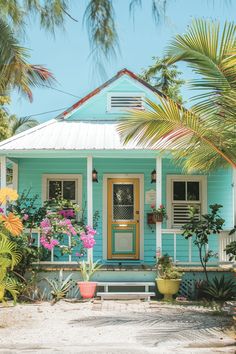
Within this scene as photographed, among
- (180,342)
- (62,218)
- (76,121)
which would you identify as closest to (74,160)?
(76,121)

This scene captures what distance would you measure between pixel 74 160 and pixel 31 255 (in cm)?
335

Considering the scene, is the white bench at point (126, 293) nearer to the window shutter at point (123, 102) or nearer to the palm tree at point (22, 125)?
the window shutter at point (123, 102)

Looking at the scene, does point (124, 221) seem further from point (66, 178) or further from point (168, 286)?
point (168, 286)

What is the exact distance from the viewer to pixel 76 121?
46.2 feet

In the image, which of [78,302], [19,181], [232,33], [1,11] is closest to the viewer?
[1,11]

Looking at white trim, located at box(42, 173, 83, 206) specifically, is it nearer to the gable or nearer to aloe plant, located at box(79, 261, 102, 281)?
the gable

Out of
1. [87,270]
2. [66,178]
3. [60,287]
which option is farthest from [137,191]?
[60,287]

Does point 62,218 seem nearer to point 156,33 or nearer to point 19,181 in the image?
point 19,181

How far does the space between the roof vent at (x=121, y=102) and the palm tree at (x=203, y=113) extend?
5520 millimetres

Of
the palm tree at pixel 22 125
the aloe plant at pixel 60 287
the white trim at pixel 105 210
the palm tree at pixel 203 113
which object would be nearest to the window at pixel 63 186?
the white trim at pixel 105 210

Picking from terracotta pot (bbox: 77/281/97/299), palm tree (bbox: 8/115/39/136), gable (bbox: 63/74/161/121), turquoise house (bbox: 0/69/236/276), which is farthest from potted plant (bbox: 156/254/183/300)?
palm tree (bbox: 8/115/39/136)

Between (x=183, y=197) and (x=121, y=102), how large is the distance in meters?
3.20

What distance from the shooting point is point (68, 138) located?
12289 mm

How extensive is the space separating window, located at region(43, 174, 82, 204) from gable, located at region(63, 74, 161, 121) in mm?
1887
